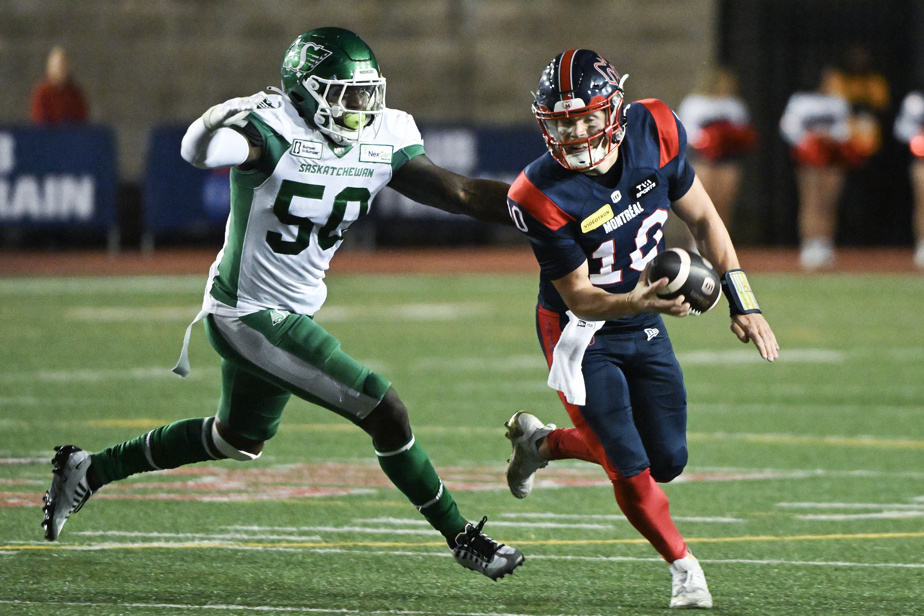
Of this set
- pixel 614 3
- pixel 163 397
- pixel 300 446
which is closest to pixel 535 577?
pixel 300 446

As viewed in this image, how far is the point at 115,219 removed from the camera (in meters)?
19.6

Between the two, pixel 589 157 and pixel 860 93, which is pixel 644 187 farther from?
pixel 860 93

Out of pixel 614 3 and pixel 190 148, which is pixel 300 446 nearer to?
pixel 190 148

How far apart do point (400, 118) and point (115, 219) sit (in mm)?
13891

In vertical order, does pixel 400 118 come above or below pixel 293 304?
above

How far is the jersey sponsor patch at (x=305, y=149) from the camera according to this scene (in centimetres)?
588

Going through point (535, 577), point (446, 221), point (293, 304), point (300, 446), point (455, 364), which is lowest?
point (446, 221)

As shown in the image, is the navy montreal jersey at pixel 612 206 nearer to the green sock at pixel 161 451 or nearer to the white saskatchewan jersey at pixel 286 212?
the white saskatchewan jersey at pixel 286 212

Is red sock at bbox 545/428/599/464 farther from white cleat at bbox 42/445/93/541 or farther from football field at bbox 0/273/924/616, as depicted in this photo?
white cleat at bbox 42/445/93/541

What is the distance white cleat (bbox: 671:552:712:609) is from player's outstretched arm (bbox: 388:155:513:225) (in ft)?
4.66

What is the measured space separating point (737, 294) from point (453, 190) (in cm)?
115

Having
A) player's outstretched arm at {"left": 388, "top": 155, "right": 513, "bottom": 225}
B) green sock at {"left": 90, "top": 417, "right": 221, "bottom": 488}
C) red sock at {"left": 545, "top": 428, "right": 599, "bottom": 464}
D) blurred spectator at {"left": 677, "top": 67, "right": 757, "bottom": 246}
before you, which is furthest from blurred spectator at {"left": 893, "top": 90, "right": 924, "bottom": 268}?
green sock at {"left": 90, "top": 417, "right": 221, "bottom": 488}

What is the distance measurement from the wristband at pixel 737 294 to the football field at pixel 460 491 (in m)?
0.95

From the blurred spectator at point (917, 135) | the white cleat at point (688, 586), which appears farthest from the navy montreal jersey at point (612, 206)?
the blurred spectator at point (917, 135)
